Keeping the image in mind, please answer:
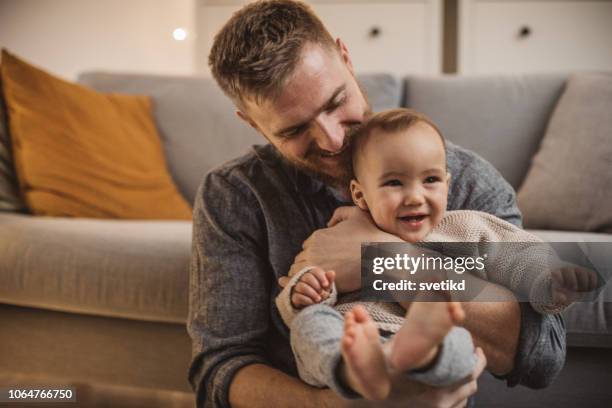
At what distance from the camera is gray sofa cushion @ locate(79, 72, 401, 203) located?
154cm

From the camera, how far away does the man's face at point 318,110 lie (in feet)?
2.48

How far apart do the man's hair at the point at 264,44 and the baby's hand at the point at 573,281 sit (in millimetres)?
410

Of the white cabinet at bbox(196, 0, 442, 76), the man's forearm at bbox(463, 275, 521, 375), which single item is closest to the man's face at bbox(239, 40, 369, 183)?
the man's forearm at bbox(463, 275, 521, 375)

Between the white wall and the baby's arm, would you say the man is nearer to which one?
the baby's arm

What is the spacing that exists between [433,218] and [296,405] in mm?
Result: 274

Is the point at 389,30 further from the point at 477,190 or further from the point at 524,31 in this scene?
the point at 477,190

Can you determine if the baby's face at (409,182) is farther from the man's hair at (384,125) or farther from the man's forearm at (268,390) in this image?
the man's forearm at (268,390)

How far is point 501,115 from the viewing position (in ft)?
4.70

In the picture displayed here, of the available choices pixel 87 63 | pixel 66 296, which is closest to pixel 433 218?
pixel 66 296

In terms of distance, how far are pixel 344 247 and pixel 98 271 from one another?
0.63m

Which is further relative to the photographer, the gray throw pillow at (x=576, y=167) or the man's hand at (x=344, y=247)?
the gray throw pillow at (x=576, y=167)

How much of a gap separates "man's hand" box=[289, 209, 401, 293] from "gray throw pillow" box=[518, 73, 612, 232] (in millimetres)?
711

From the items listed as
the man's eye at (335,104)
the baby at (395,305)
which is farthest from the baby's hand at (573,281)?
the man's eye at (335,104)

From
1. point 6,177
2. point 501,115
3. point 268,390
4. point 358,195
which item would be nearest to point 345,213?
point 358,195
